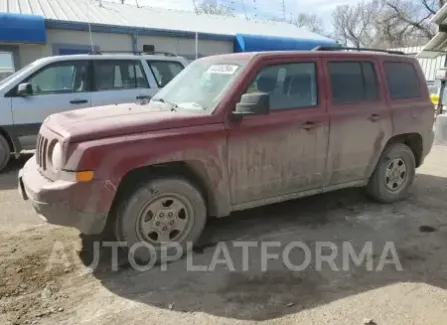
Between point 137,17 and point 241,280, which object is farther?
point 137,17

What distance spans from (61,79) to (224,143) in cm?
477

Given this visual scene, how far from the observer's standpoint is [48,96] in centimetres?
732

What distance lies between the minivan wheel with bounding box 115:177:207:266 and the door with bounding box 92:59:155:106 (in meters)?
4.07

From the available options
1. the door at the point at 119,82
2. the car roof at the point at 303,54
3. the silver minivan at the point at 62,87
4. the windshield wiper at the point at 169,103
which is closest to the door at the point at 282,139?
the car roof at the point at 303,54

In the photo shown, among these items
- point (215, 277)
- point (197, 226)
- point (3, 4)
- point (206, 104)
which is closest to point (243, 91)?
point (206, 104)

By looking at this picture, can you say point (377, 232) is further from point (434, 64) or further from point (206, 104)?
point (434, 64)

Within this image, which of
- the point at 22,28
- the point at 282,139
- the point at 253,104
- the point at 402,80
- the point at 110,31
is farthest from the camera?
the point at 110,31

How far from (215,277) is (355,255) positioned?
4.53 feet

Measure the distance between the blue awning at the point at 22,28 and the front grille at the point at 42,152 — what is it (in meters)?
11.6

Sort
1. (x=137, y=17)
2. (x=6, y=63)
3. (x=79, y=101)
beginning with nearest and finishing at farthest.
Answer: (x=79, y=101) < (x=6, y=63) < (x=137, y=17)

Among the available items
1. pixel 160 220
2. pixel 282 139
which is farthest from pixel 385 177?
pixel 160 220

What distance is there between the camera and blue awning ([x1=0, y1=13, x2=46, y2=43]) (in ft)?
44.3

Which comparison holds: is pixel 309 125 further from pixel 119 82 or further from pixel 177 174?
pixel 119 82

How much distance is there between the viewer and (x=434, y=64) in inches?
611
